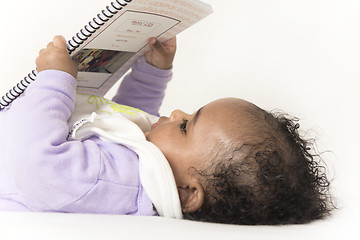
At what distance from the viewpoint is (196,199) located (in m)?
1.01

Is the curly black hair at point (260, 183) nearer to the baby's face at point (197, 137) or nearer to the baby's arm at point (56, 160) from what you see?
the baby's face at point (197, 137)

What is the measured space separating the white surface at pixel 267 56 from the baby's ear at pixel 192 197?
17.4 inches

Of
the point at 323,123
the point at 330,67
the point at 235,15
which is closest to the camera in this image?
the point at 323,123

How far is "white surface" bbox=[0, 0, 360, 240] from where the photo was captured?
58.6 inches

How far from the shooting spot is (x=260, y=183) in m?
0.97

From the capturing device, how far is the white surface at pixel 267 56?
58.6 inches

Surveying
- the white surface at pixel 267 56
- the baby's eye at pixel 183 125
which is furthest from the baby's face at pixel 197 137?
the white surface at pixel 267 56

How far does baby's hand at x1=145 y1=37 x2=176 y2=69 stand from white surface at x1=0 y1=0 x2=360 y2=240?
0.32 metres

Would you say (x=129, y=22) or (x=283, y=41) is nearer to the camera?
(x=129, y=22)

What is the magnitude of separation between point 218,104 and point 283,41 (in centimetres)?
71

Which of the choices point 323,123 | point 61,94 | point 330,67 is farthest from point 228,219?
point 330,67

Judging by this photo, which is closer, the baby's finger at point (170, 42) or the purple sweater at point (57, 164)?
the purple sweater at point (57, 164)

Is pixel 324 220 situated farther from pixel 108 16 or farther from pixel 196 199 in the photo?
pixel 108 16

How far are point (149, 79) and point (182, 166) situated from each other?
43cm
